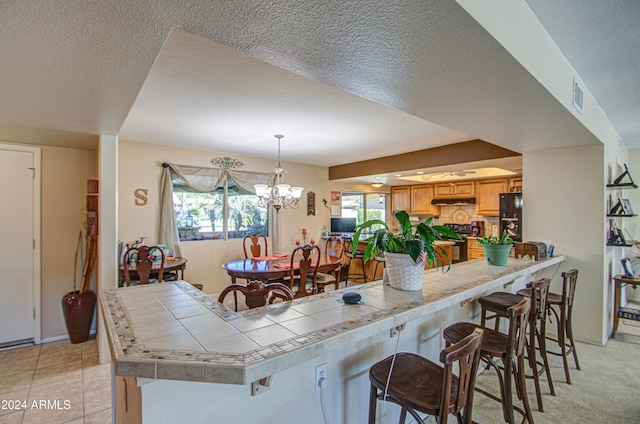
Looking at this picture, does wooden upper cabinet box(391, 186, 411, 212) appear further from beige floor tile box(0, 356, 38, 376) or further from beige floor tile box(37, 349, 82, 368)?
beige floor tile box(0, 356, 38, 376)

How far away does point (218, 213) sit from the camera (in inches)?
200

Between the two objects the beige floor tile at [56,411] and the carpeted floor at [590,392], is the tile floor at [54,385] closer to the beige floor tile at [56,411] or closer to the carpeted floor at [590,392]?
the beige floor tile at [56,411]

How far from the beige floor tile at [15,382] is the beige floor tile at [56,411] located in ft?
1.26

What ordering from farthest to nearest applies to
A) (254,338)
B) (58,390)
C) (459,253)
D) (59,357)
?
(459,253) → (59,357) → (58,390) → (254,338)

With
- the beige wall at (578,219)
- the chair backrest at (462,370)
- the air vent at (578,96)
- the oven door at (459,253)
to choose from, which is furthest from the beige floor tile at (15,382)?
the oven door at (459,253)

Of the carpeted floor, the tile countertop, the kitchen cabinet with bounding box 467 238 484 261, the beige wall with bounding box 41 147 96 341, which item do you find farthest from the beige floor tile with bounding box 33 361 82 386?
the kitchen cabinet with bounding box 467 238 484 261

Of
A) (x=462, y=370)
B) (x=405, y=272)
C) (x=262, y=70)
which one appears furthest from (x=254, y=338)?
(x=262, y=70)

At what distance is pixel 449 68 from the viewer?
5.02 ft

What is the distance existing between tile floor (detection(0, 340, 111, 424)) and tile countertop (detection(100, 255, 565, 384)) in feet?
3.99

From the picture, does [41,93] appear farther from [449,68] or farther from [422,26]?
[449,68]

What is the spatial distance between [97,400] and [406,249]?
258cm

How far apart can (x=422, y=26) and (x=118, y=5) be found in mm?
1103

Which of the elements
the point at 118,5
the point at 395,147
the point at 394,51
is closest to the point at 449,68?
the point at 394,51

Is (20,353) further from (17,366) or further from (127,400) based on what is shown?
(127,400)
